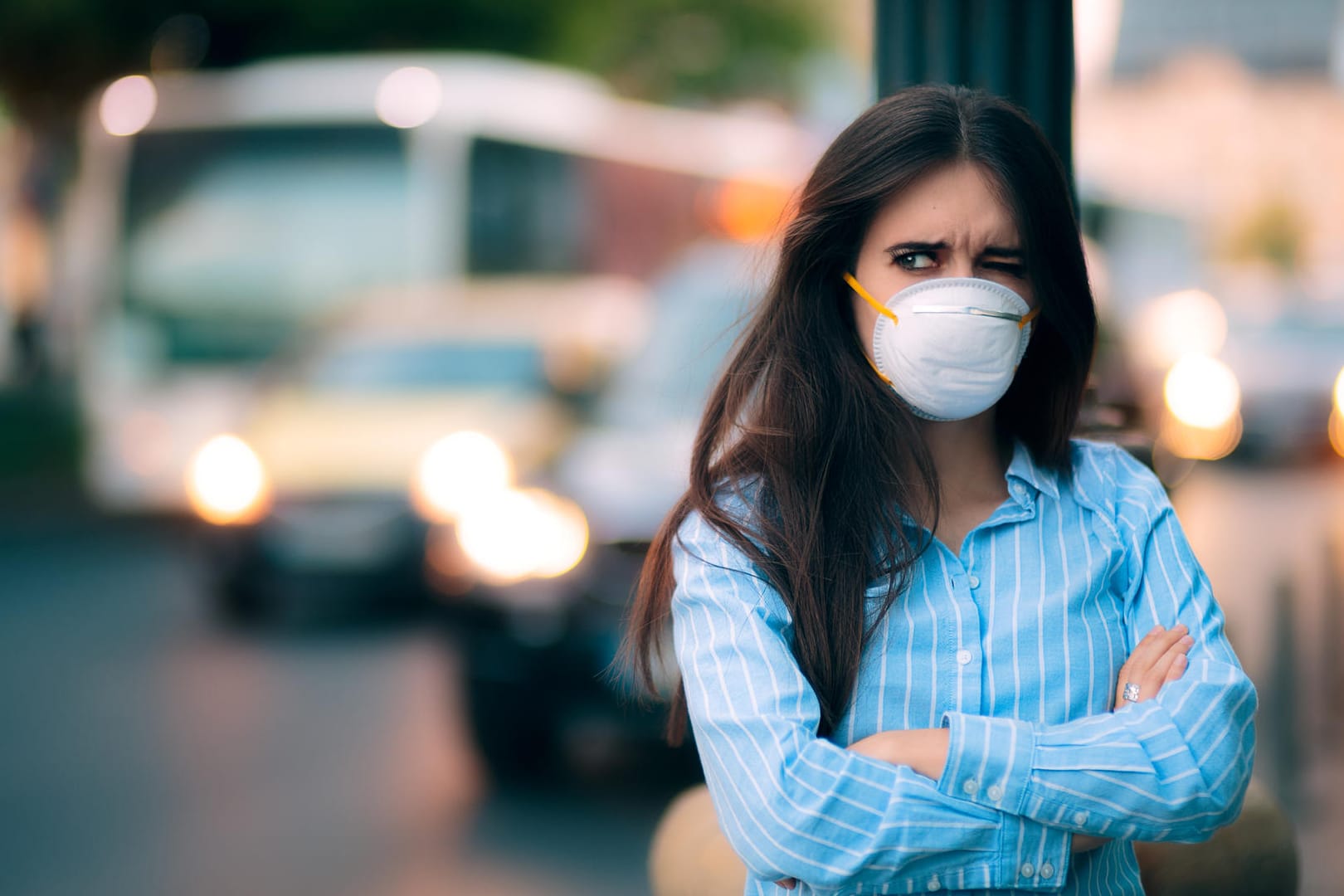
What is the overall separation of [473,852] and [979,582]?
360cm

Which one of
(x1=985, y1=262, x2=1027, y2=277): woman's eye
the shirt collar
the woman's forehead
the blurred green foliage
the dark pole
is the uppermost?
the blurred green foliage

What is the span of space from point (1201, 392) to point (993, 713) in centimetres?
1508

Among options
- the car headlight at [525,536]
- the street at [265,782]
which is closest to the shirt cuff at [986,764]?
the street at [265,782]

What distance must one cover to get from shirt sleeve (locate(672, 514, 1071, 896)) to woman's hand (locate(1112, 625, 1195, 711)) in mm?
227

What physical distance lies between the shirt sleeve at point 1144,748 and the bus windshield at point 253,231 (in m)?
11.2

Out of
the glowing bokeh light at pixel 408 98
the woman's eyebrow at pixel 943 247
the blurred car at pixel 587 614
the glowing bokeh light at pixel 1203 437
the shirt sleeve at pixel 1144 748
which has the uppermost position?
the glowing bokeh light at pixel 408 98

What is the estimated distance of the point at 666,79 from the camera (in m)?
30.8

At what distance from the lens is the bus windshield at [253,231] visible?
12.7 m

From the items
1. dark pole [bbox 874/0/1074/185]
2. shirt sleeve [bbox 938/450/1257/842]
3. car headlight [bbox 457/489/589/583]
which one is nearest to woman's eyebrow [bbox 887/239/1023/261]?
shirt sleeve [bbox 938/450/1257/842]

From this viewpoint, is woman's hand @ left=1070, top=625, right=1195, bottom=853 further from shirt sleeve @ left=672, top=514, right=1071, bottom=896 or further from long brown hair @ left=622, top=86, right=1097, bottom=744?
long brown hair @ left=622, top=86, right=1097, bottom=744

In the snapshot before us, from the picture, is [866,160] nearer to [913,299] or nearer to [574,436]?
[913,299]

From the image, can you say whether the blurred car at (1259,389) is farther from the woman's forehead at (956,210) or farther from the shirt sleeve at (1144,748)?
the woman's forehead at (956,210)

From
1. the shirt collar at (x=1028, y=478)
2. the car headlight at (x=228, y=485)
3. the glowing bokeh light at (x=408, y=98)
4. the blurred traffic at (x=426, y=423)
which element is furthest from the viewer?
the glowing bokeh light at (x=408, y=98)

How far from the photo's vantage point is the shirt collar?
2.07 m
